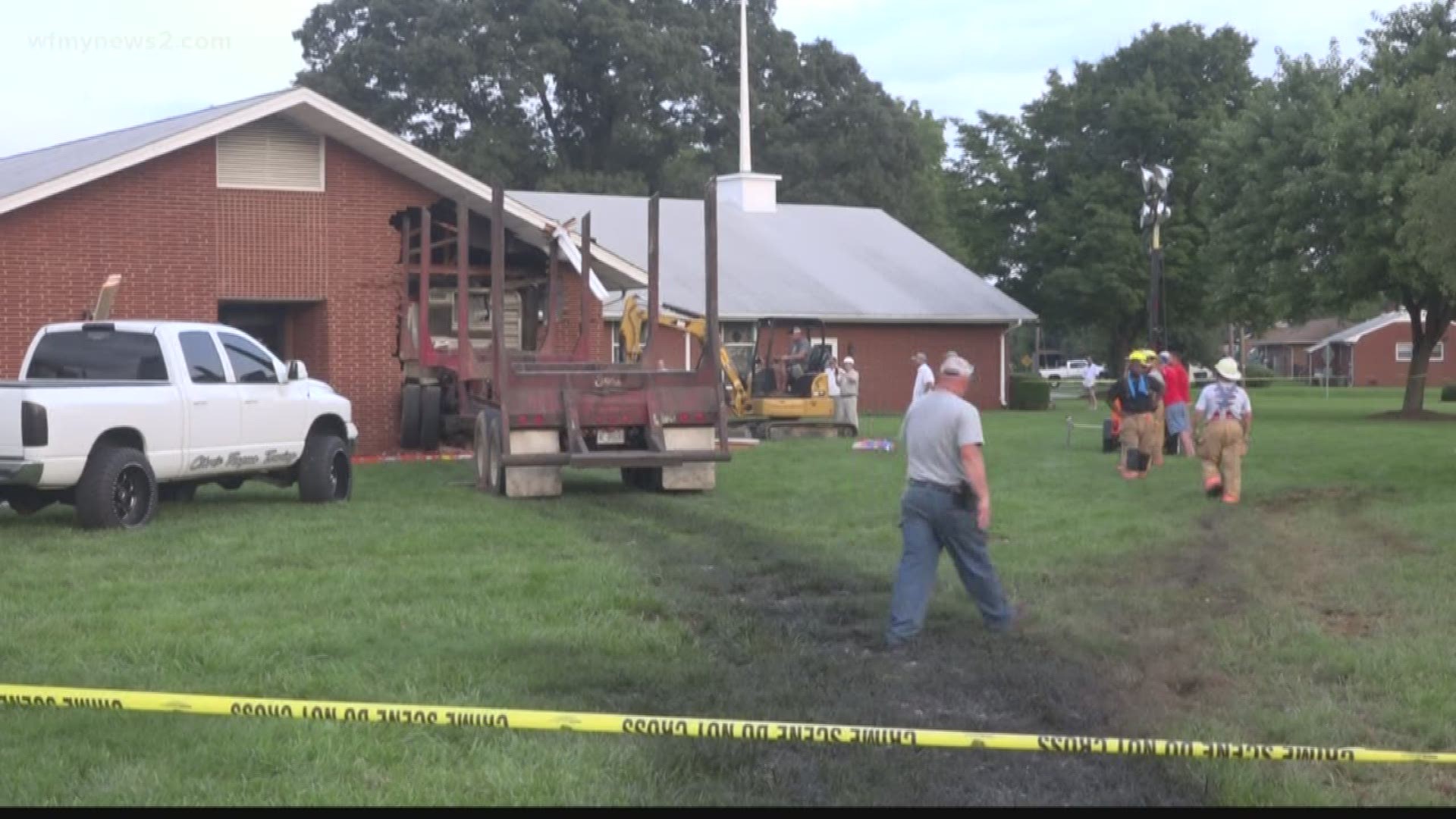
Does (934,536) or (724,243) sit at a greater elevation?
(724,243)

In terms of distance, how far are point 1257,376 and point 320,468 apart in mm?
75578

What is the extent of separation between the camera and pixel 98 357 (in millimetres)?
15766

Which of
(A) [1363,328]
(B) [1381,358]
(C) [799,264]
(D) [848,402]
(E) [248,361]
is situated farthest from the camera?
(A) [1363,328]

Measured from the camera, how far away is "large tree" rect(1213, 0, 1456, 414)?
1497 inches

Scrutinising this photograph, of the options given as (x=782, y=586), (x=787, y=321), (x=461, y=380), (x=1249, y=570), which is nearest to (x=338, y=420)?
(x=461, y=380)

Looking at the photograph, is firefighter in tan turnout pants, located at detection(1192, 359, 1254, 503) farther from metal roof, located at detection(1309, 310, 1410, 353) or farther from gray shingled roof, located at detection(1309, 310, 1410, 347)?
metal roof, located at detection(1309, 310, 1410, 353)

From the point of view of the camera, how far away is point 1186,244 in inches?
2062

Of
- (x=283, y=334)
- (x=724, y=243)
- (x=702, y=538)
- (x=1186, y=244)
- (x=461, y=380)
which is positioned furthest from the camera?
(x=1186, y=244)

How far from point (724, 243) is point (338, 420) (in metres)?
28.8

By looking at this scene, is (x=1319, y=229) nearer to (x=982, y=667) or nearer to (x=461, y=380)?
(x=461, y=380)

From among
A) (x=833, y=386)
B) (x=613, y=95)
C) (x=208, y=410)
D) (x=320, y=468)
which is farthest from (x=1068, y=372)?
(x=208, y=410)

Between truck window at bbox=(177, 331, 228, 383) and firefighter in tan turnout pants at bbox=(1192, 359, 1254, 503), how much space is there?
10.0 m

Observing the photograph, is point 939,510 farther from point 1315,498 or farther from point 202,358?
point 1315,498

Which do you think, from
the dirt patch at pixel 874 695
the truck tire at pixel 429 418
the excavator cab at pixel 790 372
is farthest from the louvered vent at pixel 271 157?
the dirt patch at pixel 874 695
